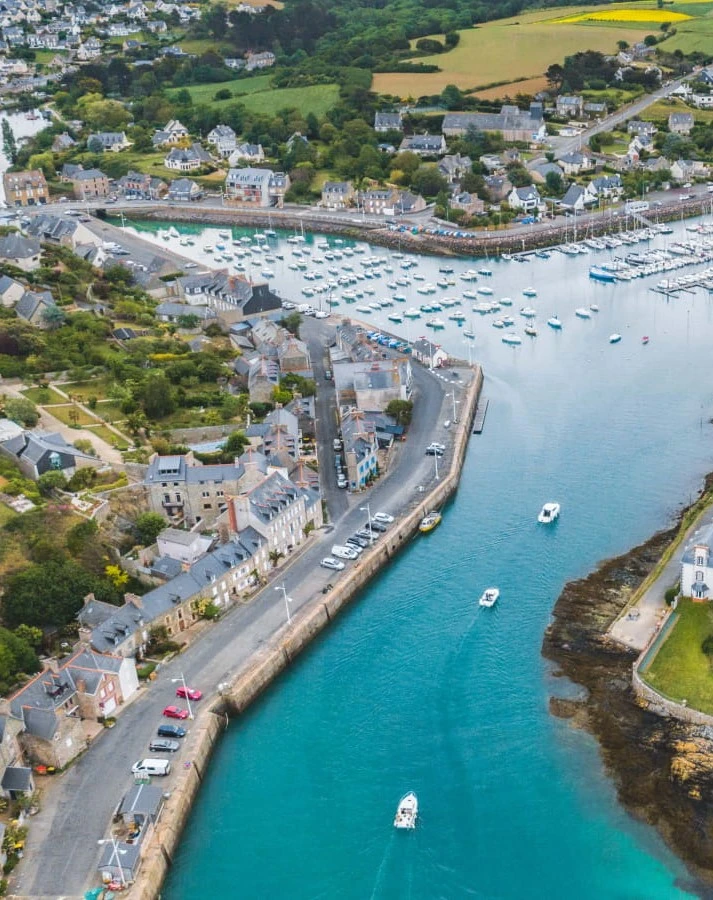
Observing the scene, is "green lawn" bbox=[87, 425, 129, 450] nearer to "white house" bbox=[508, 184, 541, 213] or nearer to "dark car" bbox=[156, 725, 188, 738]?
"dark car" bbox=[156, 725, 188, 738]

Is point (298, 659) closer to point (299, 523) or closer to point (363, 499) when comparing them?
point (299, 523)

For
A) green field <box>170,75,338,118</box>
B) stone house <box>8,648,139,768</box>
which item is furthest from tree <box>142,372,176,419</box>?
green field <box>170,75,338,118</box>

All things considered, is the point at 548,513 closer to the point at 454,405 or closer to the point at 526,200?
the point at 454,405

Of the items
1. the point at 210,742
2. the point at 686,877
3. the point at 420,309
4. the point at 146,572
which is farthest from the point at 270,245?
the point at 686,877

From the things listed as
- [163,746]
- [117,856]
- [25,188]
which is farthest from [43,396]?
[25,188]

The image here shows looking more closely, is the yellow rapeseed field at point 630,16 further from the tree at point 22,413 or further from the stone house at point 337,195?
the tree at point 22,413
